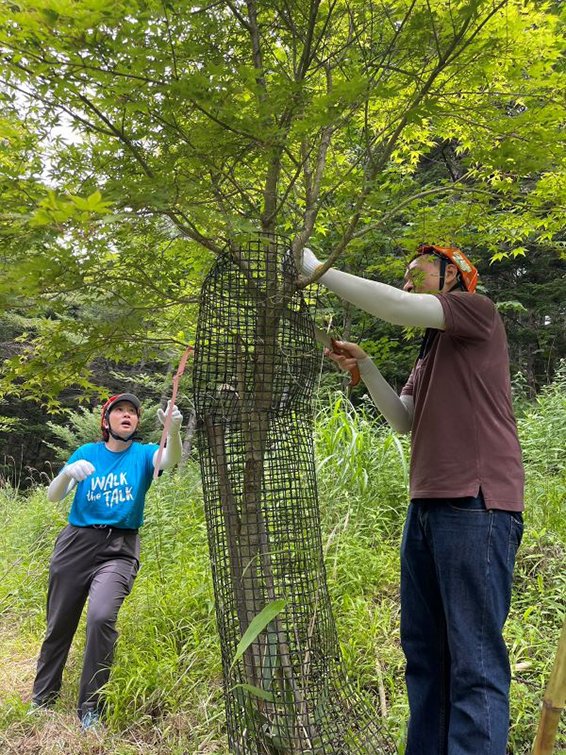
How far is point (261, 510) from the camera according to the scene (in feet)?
5.91

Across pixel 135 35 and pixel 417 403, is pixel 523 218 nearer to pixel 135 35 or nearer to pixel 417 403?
pixel 417 403

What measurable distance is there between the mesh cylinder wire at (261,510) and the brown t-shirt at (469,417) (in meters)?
0.42

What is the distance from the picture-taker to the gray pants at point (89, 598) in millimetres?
2393

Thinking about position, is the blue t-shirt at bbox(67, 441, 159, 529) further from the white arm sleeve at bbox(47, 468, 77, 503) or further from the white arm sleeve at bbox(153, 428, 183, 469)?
the white arm sleeve at bbox(153, 428, 183, 469)

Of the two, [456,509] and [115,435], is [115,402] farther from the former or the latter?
[456,509]

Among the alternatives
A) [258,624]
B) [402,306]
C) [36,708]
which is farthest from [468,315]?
[36,708]

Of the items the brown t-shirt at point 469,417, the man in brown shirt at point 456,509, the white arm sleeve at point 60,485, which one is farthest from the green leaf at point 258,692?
the white arm sleeve at point 60,485

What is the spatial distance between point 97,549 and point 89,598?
21cm

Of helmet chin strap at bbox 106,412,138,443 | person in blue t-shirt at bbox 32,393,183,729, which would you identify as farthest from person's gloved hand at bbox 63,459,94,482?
helmet chin strap at bbox 106,412,138,443

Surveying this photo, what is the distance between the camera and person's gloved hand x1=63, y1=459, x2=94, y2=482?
2.60 metres

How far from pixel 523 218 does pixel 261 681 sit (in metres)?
1.78

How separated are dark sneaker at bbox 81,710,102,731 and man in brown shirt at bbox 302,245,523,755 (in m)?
1.26

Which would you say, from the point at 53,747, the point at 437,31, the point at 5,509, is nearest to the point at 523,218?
the point at 437,31

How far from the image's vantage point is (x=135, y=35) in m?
1.30
